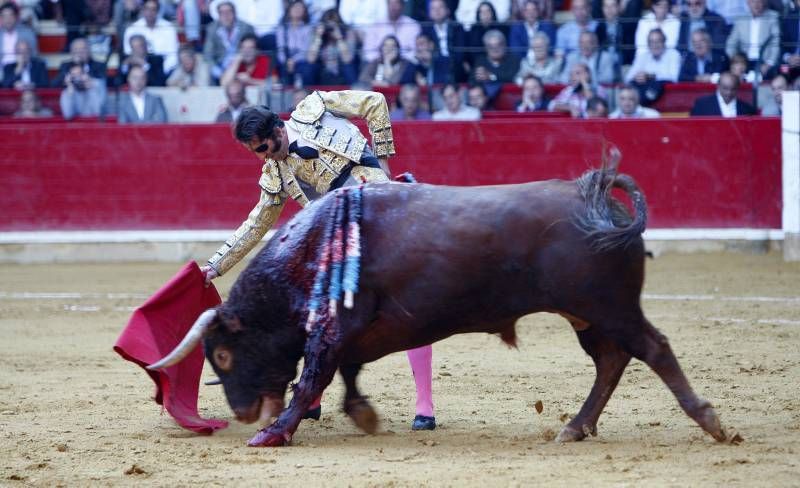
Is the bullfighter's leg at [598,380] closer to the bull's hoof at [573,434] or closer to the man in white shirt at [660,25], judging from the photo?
the bull's hoof at [573,434]

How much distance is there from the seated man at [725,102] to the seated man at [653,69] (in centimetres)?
Answer: 43

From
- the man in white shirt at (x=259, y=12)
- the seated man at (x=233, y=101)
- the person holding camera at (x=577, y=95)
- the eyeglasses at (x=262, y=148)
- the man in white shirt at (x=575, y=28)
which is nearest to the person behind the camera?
→ the eyeglasses at (x=262, y=148)

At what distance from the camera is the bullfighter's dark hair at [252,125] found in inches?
191

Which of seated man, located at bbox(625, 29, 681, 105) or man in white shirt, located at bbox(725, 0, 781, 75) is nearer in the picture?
man in white shirt, located at bbox(725, 0, 781, 75)

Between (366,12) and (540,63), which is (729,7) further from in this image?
(366,12)

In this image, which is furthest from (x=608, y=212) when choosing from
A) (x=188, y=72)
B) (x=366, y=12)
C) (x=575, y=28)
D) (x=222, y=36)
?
(x=222, y=36)

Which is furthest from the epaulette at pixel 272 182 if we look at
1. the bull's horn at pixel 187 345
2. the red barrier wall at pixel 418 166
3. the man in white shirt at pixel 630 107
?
the man in white shirt at pixel 630 107

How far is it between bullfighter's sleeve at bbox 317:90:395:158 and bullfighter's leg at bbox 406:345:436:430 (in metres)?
0.81

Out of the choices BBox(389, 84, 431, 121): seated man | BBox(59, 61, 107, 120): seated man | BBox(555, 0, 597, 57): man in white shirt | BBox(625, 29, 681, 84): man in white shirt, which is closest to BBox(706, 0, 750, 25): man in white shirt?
BBox(625, 29, 681, 84): man in white shirt

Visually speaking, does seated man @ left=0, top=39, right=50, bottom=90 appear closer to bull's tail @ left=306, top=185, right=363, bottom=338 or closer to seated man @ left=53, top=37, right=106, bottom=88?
seated man @ left=53, top=37, right=106, bottom=88

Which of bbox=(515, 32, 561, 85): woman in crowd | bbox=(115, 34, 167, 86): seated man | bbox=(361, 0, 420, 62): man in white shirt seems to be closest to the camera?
bbox=(515, 32, 561, 85): woman in crowd

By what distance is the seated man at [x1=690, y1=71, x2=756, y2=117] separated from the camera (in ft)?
34.3

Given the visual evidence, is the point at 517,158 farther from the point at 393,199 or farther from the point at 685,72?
the point at 393,199

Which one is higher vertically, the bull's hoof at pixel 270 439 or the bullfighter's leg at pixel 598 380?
the bullfighter's leg at pixel 598 380
